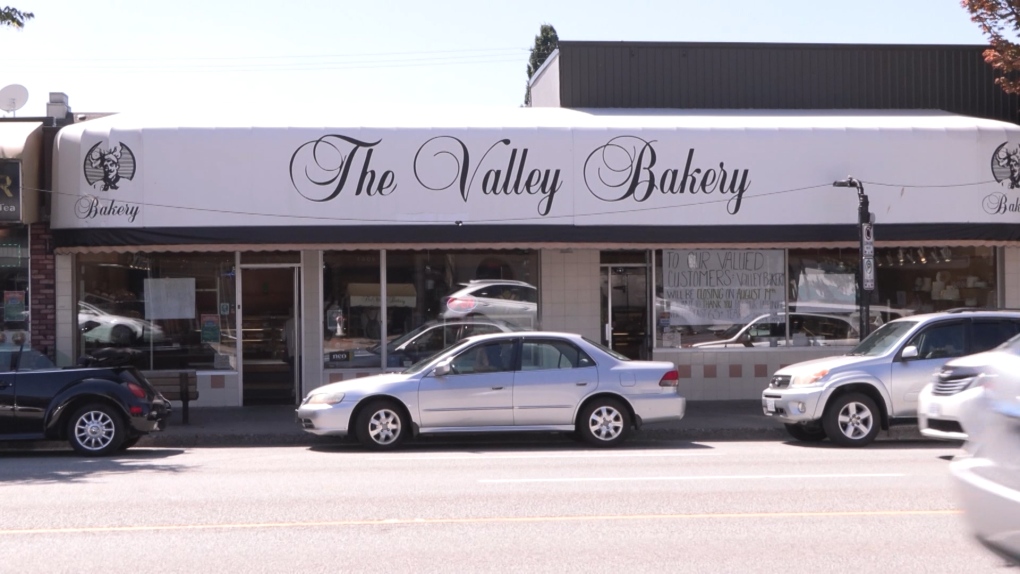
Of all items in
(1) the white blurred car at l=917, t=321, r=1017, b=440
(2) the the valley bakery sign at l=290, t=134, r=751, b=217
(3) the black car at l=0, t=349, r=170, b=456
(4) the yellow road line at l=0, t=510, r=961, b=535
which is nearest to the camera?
(1) the white blurred car at l=917, t=321, r=1017, b=440

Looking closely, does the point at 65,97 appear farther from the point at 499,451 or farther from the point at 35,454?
the point at 499,451

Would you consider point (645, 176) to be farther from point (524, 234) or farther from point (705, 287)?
point (705, 287)

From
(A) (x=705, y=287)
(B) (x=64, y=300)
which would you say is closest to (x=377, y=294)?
(B) (x=64, y=300)

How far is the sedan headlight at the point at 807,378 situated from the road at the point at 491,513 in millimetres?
1055

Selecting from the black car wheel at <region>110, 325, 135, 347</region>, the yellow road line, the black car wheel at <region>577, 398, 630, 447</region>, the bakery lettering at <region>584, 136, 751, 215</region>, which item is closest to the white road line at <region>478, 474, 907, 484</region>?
the yellow road line

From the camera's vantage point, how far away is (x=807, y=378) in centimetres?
1348

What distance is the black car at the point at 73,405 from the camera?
1285 cm

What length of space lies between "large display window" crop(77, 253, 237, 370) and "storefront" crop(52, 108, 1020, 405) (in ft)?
0.12

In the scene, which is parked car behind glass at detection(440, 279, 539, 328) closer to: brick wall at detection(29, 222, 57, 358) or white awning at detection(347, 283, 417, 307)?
white awning at detection(347, 283, 417, 307)

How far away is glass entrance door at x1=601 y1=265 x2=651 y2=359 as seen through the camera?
1823cm

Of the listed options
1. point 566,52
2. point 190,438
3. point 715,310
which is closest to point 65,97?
point 190,438

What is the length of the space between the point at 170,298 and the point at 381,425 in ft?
20.1

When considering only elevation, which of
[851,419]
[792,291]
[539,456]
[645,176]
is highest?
[645,176]

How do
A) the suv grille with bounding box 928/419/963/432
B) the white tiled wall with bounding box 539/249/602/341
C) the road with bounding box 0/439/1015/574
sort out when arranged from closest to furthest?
the road with bounding box 0/439/1015/574
the suv grille with bounding box 928/419/963/432
the white tiled wall with bounding box 539/249/602/341
